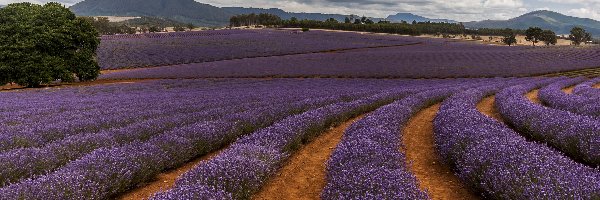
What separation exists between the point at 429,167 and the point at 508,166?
208 centimetres

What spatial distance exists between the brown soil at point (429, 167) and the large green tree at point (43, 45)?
2540 cm

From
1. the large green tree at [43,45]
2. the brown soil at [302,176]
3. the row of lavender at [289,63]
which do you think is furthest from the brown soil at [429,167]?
the large green tree at [43,45]

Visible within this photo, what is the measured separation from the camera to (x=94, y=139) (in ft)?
23.1

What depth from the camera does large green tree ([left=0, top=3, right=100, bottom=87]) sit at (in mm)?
25359

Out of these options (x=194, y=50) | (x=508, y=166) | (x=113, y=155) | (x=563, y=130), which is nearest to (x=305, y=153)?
(x=113, y=155)

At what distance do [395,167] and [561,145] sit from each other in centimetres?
342

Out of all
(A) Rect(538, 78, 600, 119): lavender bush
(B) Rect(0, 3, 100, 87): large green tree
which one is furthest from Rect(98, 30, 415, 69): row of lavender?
(A) Rect(538, 78, 600, 119): lavender bush

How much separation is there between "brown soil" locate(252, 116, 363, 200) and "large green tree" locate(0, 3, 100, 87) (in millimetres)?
24636

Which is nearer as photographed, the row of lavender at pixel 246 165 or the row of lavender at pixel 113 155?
the row of lavender at pixel 246 165

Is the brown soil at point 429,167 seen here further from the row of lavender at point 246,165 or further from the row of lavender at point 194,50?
the row of lavender at point 194,50

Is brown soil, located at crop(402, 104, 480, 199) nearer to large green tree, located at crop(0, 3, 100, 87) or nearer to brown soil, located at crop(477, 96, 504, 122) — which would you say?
brown soil, located at crop(477, 96, 504, 122)

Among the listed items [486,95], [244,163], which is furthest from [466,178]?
[486,95]

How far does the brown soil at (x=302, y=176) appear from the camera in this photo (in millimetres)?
5693

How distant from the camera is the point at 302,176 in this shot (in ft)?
21.2
